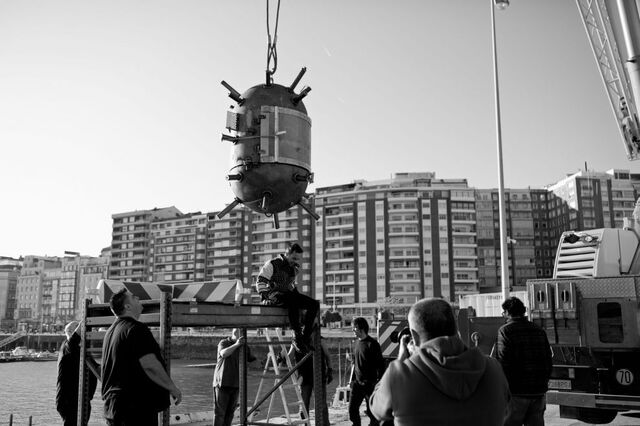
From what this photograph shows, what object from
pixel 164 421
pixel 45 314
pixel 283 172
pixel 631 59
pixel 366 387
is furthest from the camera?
pixel 45 314

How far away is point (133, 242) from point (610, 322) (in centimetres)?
13801

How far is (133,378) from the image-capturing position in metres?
4.66

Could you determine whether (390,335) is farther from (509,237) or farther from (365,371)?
(509,237)

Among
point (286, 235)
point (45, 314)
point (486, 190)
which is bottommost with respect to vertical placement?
point (45, 314)

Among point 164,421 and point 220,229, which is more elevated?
point 220,229

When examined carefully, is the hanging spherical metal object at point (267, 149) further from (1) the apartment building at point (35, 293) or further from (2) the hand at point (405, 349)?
(1) the apartment building at point (35, 293)

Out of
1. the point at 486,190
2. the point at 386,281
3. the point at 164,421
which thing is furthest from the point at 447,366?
the point at 486,190

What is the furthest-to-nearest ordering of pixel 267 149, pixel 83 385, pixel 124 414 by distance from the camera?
pixel 267 149
pixel 83 385
pixel 124 414

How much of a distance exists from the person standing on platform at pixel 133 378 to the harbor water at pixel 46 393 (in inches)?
664

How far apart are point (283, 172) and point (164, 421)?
2.81m

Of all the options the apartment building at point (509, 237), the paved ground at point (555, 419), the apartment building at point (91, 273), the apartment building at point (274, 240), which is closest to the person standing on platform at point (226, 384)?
the paved ground at point (555, 419)

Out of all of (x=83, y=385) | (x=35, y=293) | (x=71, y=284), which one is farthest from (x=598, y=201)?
(x=35, y=293)

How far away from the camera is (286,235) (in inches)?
4476

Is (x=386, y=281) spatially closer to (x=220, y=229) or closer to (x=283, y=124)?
(x=220, y=229)
